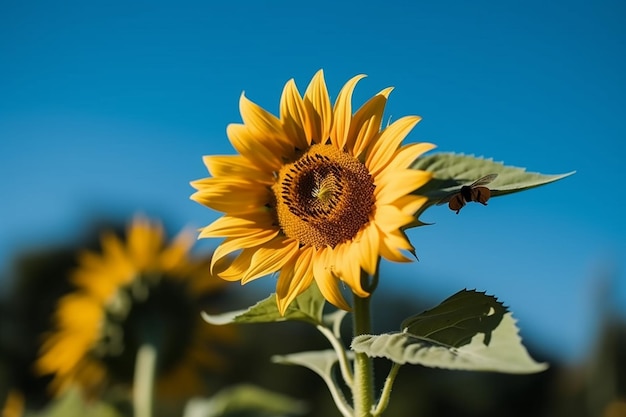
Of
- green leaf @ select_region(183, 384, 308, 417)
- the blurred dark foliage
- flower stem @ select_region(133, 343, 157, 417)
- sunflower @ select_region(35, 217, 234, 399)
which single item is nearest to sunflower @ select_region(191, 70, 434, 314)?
green leaf @ select_region(183, 384, 308, 417)

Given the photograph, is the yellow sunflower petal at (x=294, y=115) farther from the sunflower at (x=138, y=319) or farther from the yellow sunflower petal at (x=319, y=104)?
the sunflower at (x=138, y=319)

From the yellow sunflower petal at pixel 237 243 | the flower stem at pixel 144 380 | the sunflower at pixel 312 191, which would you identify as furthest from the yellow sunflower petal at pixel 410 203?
the flower stem at pixel 144 380

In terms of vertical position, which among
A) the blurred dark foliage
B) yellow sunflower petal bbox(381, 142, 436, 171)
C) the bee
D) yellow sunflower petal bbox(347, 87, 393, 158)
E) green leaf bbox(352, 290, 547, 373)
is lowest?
the blurred dark foliage

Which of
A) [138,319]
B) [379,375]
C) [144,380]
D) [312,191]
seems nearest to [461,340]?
[312,191]

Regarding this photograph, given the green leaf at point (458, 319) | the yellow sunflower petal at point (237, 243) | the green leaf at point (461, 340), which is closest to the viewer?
the green leaf at point (461, 340)

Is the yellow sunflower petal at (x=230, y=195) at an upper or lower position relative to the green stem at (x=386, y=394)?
upper

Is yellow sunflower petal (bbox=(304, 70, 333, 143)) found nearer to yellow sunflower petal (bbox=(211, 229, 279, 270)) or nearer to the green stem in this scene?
yellow sunflower petal (bbox=(211, 229, 279, 270))
